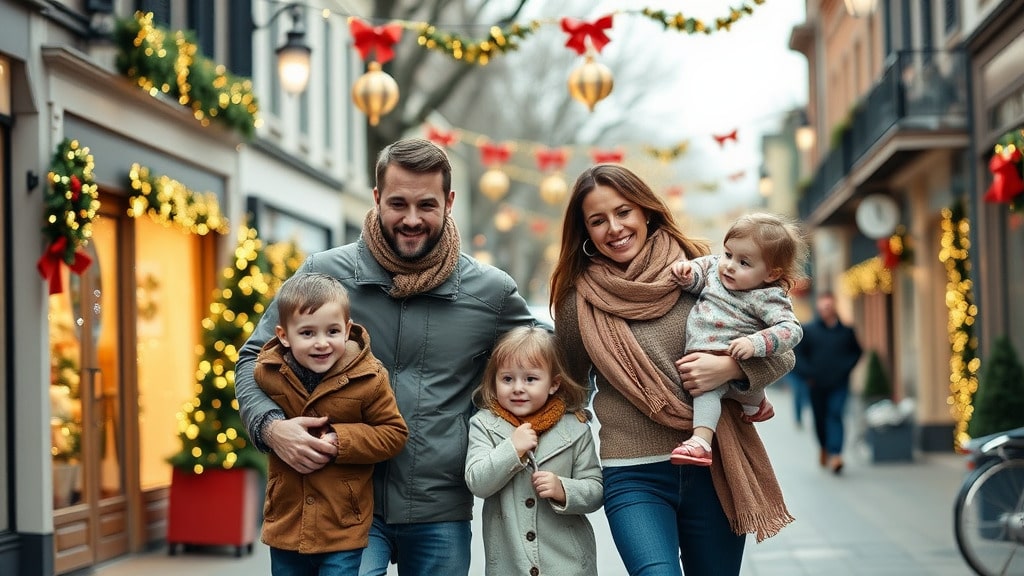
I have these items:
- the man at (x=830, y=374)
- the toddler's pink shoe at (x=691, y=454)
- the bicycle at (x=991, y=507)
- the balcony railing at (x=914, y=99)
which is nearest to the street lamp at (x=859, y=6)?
the bicycle at (x=991, y=507)

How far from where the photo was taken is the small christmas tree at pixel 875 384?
57.7ft

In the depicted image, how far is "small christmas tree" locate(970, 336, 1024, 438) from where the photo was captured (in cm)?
1032

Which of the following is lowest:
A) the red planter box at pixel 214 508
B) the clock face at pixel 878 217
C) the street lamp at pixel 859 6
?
the red planter box at pixel 214 508

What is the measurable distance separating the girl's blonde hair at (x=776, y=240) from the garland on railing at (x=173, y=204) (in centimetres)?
675

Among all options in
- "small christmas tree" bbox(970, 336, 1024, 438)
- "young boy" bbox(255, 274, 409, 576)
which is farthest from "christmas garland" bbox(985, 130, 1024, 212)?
"young boy" bbox(255, 274, 409, 576)

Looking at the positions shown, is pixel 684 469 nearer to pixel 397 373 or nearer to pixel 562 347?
pixel 562 347

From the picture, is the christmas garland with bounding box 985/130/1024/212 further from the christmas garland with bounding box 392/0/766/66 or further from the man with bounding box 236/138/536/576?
the man with bounding box 236/138/536/576

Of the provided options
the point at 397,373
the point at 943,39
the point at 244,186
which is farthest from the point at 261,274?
the point at 943,39

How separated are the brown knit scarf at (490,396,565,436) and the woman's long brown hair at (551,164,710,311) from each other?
0.36 metres

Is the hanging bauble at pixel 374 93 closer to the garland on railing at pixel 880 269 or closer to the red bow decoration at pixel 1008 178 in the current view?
the red bow decoration at pixel 1008 178

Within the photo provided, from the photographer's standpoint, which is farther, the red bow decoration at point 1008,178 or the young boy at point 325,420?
the red bow decoration at point 1008,178

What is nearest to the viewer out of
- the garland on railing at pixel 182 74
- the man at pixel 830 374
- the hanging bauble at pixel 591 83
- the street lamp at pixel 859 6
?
the garland on railing at pixel 182 74

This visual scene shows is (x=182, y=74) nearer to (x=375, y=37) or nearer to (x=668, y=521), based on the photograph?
(x=375, y=37)

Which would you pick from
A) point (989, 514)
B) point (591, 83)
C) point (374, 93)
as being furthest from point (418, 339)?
point (374, 93)
